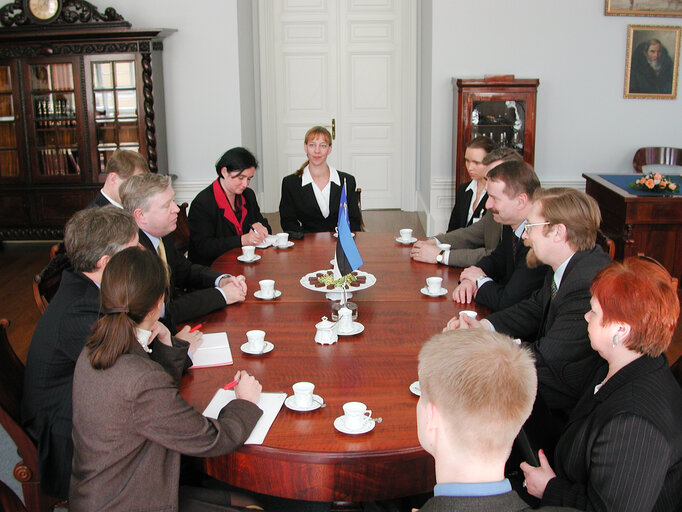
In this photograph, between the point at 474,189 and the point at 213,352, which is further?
the point at 474,189

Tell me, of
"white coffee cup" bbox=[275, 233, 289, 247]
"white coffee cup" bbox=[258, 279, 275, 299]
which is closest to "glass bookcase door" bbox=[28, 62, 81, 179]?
"white coffee cup" bbox=[275, 233, 289, 247]

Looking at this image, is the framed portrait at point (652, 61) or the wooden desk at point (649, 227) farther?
the framed portrait at point (652, 61)

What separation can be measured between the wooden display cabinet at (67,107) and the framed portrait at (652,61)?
14.8 feet

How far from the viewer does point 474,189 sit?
14.1ft

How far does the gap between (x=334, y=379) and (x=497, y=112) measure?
4867 millimetres

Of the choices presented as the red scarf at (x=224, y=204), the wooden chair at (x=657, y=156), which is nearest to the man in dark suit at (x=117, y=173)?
the red scarf at (x=224, y=204)

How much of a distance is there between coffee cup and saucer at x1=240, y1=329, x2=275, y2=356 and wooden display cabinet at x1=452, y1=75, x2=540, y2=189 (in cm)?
449

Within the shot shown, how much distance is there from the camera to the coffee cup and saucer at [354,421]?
1815 mm

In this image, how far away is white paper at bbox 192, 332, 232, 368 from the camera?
2.27 m

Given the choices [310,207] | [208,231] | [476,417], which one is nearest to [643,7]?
[310,207]

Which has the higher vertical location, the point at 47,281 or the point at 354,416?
the point at 47,281

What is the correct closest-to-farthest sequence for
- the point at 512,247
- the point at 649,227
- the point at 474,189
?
the point at 512,247
the point at 474,189
the point at 649,227

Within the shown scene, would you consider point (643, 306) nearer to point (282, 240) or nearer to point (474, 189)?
point (282, 240)

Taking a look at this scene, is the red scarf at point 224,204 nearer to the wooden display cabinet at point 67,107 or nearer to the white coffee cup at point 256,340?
the white coffee cup at point 256,340
